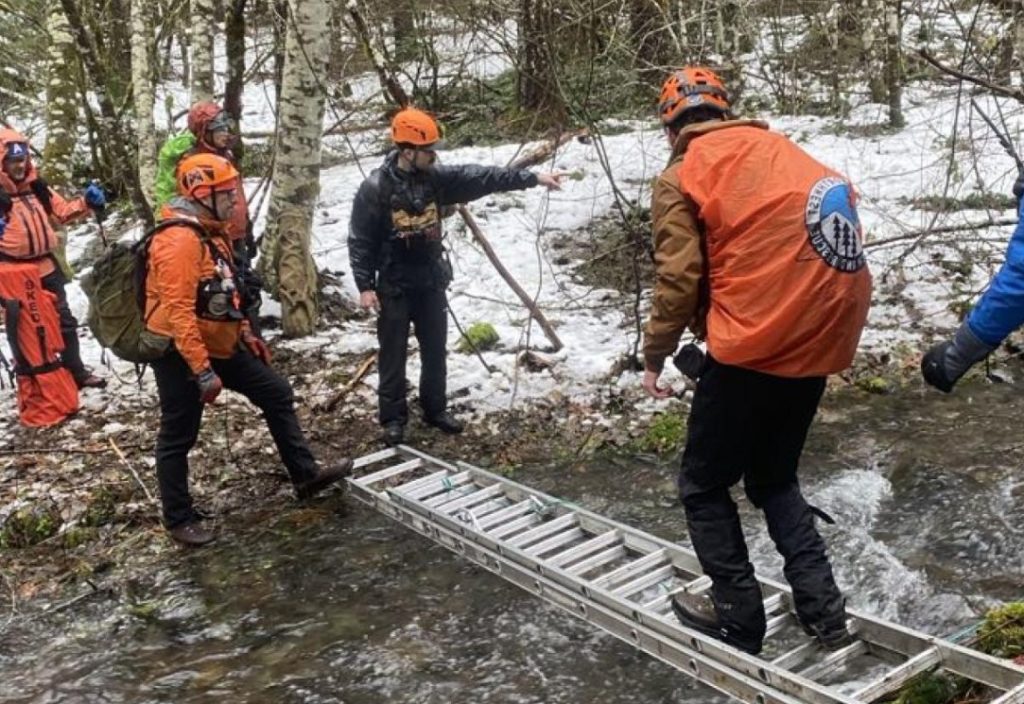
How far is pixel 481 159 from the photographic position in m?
13.1

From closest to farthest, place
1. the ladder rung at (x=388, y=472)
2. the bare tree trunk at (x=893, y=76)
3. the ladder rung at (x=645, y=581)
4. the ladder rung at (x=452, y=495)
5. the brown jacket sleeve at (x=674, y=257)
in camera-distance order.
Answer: the brown jacket sleeve at (x=674, y=257), the ladder rung at (x=645, y=581), the ladder rung at (x=452, y=495), the ladder rung at (x=388, y=472), the bare tree trunk at (x=893, y=76)

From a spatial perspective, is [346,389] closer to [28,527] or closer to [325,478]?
[325,478]

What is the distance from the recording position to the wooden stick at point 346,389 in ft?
26.6

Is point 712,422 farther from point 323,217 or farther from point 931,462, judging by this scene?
point 323,217

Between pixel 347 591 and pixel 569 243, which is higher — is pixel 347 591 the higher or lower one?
the lower one

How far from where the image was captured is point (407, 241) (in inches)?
282

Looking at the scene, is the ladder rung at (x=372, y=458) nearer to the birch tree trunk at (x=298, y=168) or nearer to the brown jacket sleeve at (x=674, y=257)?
the birch tree trunk at (x=298, y=168)

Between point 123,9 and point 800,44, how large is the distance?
1051cm

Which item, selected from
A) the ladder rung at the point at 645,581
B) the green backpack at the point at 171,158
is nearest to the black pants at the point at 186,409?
the green backpack at the point at 171,158

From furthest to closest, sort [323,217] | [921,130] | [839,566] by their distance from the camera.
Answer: [921,130] < [323,217] < [839,566]

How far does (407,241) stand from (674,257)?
3.60 m

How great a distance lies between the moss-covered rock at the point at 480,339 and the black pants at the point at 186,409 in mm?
2811

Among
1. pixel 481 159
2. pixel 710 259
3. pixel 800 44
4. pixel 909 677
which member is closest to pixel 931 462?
pixel 909 677

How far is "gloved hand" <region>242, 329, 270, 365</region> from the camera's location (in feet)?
20.4
